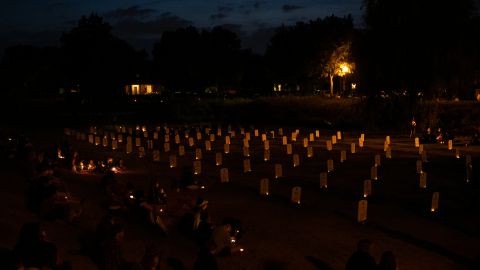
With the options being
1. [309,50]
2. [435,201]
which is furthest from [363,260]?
[309,50]

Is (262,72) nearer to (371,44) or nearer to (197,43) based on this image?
(197,43)

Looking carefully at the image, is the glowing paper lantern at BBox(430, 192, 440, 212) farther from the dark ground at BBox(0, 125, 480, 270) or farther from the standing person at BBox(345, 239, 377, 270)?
the standing person at BBox(345, 239, 377, 270)

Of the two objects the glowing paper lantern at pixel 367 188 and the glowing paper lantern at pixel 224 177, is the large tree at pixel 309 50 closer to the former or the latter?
the glowing paper lantern at pixel 224 177

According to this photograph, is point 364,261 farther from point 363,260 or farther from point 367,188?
point 367,188

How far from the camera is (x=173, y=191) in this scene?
1756 centimetres

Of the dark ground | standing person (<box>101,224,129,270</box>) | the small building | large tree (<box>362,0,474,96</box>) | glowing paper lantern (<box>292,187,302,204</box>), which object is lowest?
the dark ground

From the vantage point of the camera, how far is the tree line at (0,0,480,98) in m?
37.0

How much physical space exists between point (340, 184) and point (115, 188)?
8.23 meters

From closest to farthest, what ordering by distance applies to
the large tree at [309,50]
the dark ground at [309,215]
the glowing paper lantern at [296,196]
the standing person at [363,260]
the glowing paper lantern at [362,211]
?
the standing person at [363,260], the dark ground at [309,215], the glowing paper lantern at [362,211], the glowing paper lantern at [296,196], the large tree at [309,50]

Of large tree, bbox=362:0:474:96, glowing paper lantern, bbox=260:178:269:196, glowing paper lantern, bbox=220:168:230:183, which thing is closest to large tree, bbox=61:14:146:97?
large tree, bbox=362:0:474:96

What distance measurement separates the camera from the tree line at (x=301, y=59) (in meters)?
37.0

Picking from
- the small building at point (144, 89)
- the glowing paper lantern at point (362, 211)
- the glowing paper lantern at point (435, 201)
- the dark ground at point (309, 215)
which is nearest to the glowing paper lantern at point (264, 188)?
the dark ground at point (309, 215)

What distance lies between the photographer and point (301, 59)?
6950 centimetres

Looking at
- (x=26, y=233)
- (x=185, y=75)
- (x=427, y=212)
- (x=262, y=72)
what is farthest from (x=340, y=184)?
(x=262, y=72)
